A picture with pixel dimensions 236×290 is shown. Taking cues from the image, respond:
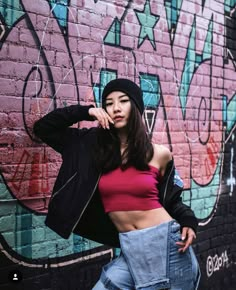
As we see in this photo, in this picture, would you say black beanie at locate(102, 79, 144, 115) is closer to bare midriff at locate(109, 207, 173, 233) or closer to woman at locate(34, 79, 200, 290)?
woman at locate(34, 79, 200, 290)

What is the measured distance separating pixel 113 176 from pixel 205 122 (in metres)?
3.04

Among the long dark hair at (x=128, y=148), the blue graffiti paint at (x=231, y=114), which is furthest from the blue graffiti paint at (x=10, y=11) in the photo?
the blue graffiti paint at (x=231, y=114)

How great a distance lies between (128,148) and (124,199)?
305mm

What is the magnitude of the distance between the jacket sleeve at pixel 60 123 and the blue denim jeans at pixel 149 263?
71cm

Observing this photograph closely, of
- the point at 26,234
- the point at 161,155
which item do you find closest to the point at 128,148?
the point at 161,155

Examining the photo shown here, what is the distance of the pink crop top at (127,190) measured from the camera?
10.6 feet

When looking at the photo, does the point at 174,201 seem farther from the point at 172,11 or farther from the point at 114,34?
the point at 172,11

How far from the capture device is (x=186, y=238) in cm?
330

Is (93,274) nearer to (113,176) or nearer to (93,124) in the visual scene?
(93,124)

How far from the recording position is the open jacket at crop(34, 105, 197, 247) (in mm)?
3262

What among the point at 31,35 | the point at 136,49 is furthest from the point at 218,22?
the point at 31,35

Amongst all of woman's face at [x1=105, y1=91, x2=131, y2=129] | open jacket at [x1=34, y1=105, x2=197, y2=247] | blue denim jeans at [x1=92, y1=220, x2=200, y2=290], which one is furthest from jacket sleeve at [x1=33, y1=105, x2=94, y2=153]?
blue denim jeans at [x1=92, y1=220, x2=200, y2=290]

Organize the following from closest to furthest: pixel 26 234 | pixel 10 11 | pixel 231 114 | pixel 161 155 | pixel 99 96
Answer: pixel 161 155, pixel 10 11, pixel 26 234, pixel 99 96, pixel 231 114

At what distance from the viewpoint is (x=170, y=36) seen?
18.0 feet
